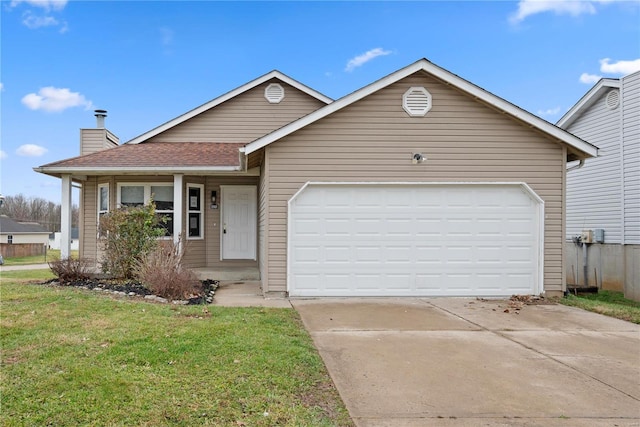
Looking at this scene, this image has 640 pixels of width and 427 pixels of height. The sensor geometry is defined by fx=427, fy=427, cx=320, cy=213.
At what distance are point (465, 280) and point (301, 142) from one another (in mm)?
4373

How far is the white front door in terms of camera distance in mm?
12094

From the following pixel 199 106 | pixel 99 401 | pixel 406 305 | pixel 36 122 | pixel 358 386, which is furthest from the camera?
pixel 36 122

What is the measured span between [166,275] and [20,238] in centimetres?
4585

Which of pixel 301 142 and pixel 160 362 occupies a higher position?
pixel 301 142

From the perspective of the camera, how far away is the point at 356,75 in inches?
826

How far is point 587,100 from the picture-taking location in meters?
14.2

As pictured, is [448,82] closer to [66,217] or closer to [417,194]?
[417,194]

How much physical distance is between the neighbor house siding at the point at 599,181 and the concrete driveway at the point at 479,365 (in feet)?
26.0

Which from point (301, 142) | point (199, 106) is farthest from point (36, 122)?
point (301, 142)

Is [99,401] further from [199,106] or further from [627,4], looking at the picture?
[627,4]

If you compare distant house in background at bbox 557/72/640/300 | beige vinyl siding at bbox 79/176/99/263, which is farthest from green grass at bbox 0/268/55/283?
distant house in background at bbox 557/72/640/300

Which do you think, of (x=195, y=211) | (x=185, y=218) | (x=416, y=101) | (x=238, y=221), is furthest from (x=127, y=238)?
(x=416, y=101)

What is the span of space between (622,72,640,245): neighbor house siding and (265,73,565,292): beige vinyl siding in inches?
227

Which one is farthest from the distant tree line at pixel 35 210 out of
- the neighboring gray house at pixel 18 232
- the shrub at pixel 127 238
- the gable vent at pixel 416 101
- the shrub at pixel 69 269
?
the gable vent at pixel 416 101
